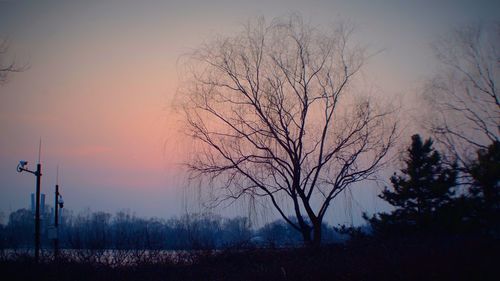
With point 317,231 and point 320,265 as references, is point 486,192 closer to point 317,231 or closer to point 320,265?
point 317,231

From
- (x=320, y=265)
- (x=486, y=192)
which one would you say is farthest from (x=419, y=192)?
(x=320, y=265)

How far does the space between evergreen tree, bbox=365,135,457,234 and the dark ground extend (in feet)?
18.2

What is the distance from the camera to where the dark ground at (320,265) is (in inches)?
434

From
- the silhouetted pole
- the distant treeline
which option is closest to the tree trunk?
the distant treeline

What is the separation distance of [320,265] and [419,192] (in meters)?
12.3

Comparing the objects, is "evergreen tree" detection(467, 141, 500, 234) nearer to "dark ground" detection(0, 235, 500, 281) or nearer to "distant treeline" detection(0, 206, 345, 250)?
"dark ground" detection(0, 235, 500, 281)

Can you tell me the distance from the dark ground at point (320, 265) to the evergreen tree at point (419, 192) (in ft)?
18.2

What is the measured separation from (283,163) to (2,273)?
10745mm

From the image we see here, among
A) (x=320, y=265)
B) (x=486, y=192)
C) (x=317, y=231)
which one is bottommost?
(x=320, y=265)

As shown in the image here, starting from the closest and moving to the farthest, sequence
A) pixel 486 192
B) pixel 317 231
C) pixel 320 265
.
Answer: pixel 320 265 → pixel 317 231 → pixel 486 192

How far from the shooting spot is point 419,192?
22.0 m

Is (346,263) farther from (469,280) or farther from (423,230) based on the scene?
(423,230)

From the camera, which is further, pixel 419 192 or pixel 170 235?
pixel 419 192

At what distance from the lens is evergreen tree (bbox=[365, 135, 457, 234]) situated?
70.0ft
